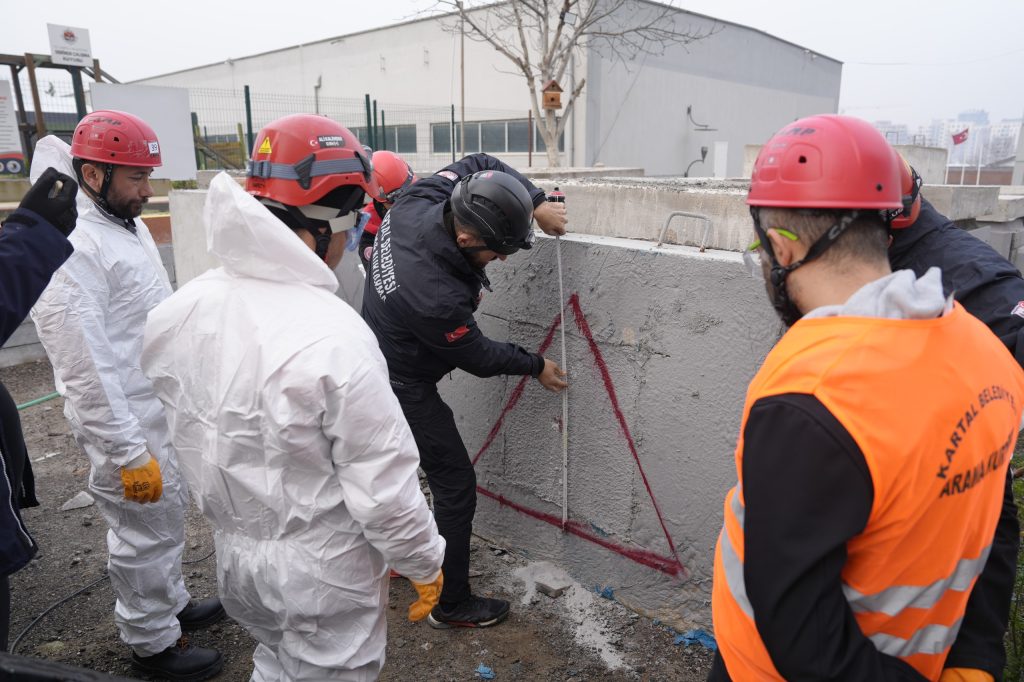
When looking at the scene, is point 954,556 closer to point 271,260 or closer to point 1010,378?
point 1010,378

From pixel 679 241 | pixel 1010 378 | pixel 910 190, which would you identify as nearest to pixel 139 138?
pixel 679 241

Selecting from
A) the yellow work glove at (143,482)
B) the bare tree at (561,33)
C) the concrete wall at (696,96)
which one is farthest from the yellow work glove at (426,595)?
the concrete wall at (696,96)

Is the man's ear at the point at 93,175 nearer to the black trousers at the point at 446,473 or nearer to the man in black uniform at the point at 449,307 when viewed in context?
the man in black uniform at the point at 449,307

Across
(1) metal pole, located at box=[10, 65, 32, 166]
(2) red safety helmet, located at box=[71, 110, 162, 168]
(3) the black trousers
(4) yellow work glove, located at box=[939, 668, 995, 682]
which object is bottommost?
Answer: (3) the black trousers

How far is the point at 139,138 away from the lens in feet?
10.3

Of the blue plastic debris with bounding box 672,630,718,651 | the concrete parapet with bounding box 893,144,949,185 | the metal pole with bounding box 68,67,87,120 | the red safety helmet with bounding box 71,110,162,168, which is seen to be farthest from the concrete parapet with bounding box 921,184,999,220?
the metal pole with bounding box 68,67,87,120

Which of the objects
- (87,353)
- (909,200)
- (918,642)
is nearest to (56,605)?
(87,353)

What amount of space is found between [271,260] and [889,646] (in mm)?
1666

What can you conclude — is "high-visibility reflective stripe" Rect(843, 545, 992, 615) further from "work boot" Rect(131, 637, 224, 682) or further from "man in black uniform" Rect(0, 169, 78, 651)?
"work boot" Rect(131, 637, 224, 682)

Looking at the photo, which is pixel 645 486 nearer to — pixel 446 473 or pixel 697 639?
pixel 697 639

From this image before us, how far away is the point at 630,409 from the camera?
10.4ft

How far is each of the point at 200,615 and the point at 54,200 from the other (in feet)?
7.21

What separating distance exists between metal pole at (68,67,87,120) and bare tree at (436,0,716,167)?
8070mm

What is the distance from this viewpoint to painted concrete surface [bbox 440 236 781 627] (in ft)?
9.34
